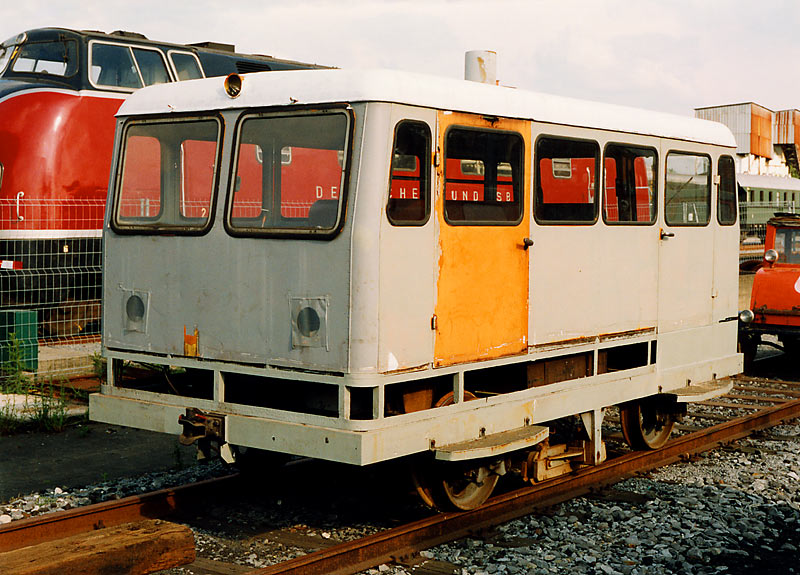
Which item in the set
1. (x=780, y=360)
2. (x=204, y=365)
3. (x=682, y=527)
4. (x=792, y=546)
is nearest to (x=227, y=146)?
(x=204, y=365)

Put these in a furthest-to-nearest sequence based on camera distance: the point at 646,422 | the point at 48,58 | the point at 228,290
→ the point at 48,58
the point at 646,422
the point at 228,290

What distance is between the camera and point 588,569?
6281 millimetres

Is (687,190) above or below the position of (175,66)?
below

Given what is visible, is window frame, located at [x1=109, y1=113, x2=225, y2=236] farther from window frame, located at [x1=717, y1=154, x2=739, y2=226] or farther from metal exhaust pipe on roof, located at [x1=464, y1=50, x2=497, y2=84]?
window frame, located at [x1=717, y1=154, x2=739, y2=226]

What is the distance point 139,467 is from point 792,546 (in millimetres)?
5251

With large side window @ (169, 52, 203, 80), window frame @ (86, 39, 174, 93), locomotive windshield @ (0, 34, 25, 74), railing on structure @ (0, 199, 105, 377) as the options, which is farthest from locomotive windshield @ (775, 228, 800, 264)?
locomotive windshield @ (0, 34, 25, 74)

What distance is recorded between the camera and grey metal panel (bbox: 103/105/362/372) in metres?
6.13

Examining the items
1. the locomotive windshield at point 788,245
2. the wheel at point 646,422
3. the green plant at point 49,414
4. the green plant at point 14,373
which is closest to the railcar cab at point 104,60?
the green plant at point 14,373

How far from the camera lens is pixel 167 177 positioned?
7.08 metres

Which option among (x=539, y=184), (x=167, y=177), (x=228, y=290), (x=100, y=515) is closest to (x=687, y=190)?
(x=539, y=184)

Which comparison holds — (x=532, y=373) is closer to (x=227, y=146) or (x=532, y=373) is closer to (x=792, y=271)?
(x=227, y=146)

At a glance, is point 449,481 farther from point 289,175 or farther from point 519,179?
point 289,175

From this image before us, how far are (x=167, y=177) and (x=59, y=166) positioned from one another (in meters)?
6.99

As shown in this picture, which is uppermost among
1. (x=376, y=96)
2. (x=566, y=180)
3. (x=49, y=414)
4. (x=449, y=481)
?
(x=376, y=96)
